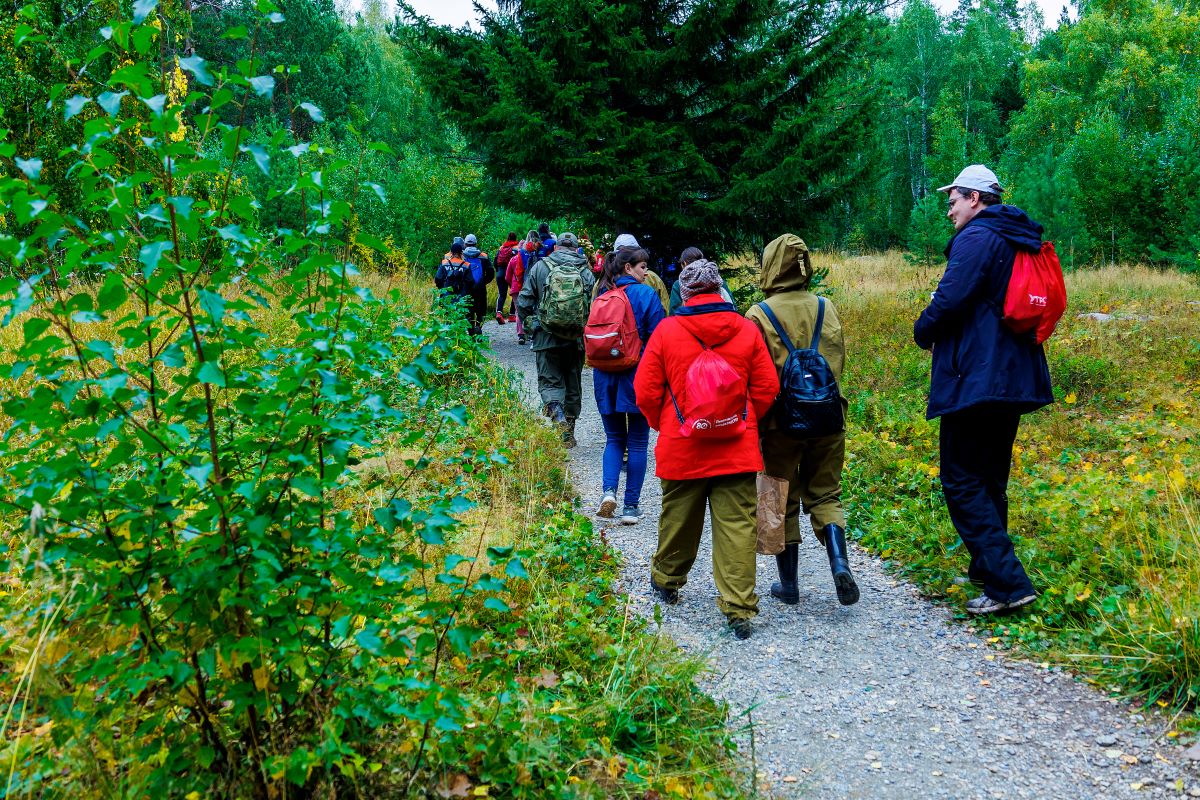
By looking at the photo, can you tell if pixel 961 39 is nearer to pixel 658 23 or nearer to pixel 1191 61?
pixel 1191 61

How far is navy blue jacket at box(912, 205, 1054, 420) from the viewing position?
14.4ft

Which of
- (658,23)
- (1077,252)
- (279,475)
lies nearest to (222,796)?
(279,475)

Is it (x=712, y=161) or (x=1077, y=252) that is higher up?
(x=712, y=161)

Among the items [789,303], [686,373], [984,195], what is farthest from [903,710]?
[984,195]

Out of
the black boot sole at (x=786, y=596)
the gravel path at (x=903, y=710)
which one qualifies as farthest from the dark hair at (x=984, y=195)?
the black boot sole at (x=786, y=596)

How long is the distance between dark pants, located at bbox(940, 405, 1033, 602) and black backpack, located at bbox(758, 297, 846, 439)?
611 mm

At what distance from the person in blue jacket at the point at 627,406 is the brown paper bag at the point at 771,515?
1942 mm

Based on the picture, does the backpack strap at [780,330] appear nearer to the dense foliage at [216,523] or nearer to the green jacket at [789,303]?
the green jacket at [789,303]

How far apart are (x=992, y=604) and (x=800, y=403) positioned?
158cm

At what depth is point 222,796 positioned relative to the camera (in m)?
2.53

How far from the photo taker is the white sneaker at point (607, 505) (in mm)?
6883

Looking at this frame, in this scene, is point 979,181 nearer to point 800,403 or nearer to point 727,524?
point 800,403

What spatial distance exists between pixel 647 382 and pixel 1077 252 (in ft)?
62.9

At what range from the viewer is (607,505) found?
688 centimetres
